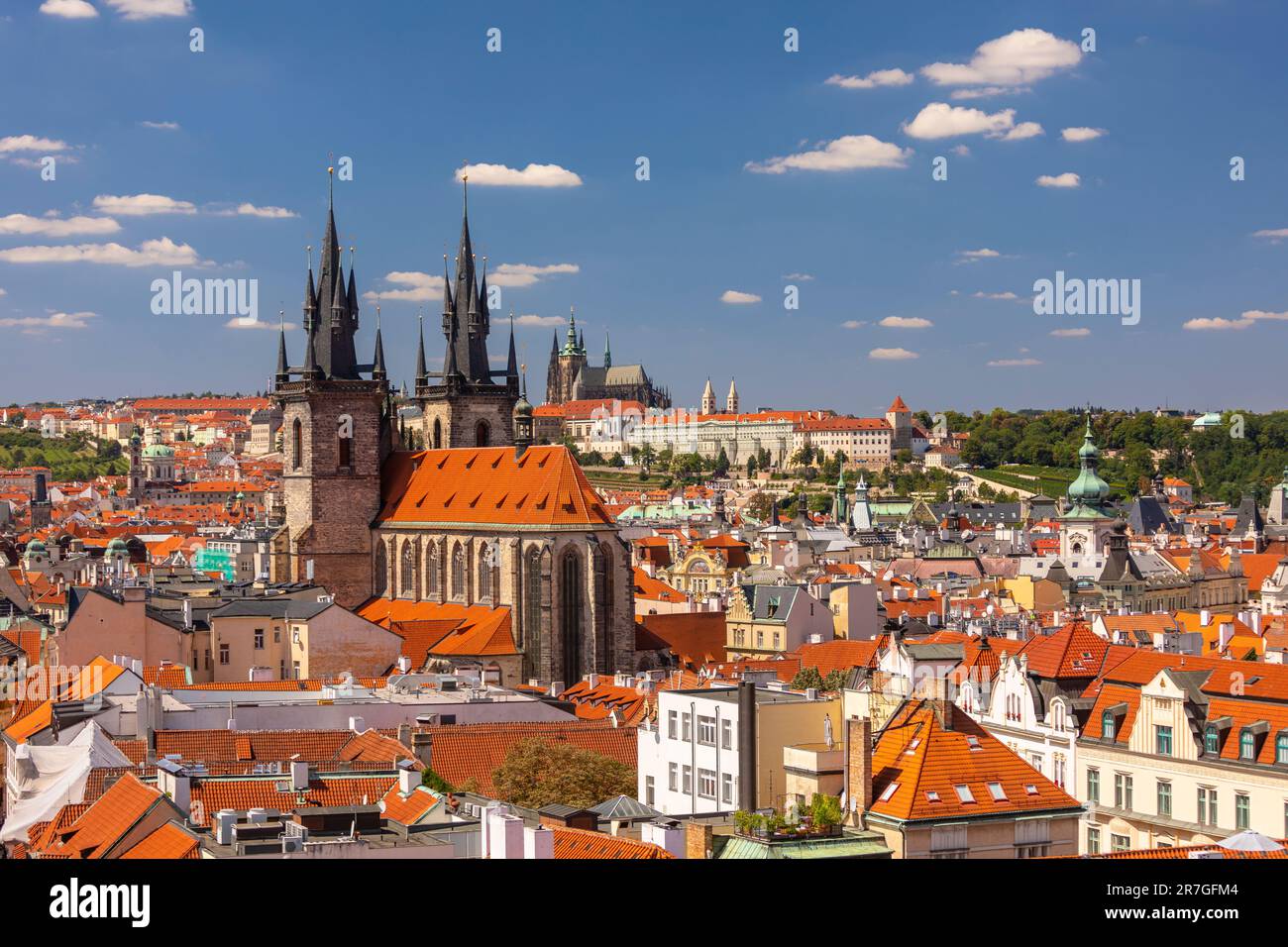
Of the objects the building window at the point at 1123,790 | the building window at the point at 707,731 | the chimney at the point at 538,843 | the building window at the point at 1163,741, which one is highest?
the chimney at the point at 538,843

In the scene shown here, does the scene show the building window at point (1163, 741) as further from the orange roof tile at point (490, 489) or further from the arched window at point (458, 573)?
the arched window at point (458, 573)

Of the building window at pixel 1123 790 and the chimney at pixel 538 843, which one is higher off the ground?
the chimney at pixel 538 843

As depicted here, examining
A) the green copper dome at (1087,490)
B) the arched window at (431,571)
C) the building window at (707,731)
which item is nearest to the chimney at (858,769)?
the building window at (707,731)

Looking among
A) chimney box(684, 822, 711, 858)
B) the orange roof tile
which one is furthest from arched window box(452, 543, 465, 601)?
chimney box(684, 822, 711, 858)

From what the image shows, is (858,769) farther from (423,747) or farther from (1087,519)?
(1087,519)
